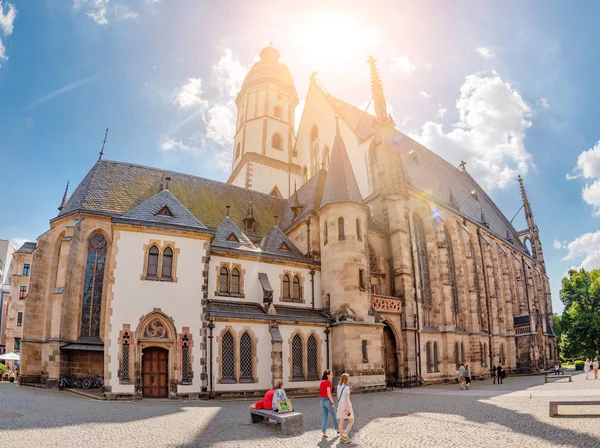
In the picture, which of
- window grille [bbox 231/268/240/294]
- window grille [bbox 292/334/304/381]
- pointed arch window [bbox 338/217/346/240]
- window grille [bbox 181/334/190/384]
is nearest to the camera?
window grille [bbox 181/334/190/384]

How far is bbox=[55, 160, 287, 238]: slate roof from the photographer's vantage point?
82.3 feet

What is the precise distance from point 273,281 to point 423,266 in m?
13.1

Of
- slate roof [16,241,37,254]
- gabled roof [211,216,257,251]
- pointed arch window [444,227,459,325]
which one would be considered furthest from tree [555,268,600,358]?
slate roof [16,241,37,254]

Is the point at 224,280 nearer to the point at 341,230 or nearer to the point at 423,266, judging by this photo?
the point at 341,230

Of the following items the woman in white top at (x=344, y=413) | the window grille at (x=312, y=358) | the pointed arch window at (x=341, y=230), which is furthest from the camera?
the pointed arch window at (x=341, y=230)

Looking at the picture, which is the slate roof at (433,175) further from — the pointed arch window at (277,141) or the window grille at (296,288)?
the window grille at (296,288)

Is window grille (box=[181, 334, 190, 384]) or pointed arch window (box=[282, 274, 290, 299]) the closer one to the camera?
window grille (box=[181, 334, 190, 384])

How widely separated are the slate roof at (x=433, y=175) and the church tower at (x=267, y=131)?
22.3 feet

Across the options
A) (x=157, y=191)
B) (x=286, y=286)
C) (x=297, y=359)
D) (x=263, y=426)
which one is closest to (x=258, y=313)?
(x=297, y=359)

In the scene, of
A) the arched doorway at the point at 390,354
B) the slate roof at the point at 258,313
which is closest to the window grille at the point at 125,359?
the slate roof at the point at 258,313

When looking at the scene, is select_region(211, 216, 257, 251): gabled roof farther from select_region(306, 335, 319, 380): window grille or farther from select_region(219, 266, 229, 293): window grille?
select_region(306, 335, 319, 380): window grille

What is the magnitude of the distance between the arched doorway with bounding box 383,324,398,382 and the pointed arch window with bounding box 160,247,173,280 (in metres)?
13.9

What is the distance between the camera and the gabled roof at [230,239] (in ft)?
78.7

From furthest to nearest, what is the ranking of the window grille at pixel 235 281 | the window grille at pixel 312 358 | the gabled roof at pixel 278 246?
1. the gabled roof at pixel 278 246
2. the window grille at pixel 235 281
3. the window grille at pixel 312 358
